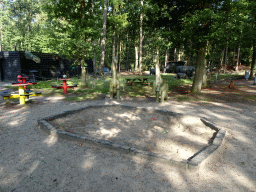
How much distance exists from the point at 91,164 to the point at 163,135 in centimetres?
228

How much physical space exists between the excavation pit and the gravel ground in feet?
0.70

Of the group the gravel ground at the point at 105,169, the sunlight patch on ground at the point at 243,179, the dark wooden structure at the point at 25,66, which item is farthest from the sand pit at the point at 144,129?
the dark wooden structure at the point at 25,66

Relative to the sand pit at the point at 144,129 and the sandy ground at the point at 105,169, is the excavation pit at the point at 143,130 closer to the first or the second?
the sand pit at the point at 144,129

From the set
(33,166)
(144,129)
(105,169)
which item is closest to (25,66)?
(144,129)

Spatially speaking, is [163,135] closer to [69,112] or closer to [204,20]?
[69,112]

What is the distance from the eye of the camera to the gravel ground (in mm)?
2662

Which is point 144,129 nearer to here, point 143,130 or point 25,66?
point 143,130

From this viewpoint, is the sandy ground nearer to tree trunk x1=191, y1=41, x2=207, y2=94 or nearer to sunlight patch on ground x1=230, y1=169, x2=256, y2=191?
sunlight patch on ground x1=230, y1=169, x2=256, y2=191

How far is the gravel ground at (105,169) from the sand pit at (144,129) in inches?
21.7

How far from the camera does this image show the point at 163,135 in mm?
4727

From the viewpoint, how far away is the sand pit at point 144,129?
4.08 m

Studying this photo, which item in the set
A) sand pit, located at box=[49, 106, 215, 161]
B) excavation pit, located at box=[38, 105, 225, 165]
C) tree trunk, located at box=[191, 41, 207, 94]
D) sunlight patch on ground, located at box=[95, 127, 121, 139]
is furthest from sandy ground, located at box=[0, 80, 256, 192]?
tree trunk, located at box=[191, 41, 207, 94]

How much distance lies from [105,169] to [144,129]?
90.4 inches

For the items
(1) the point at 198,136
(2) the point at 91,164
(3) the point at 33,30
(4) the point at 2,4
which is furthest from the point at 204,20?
(4) the point at 2,4
